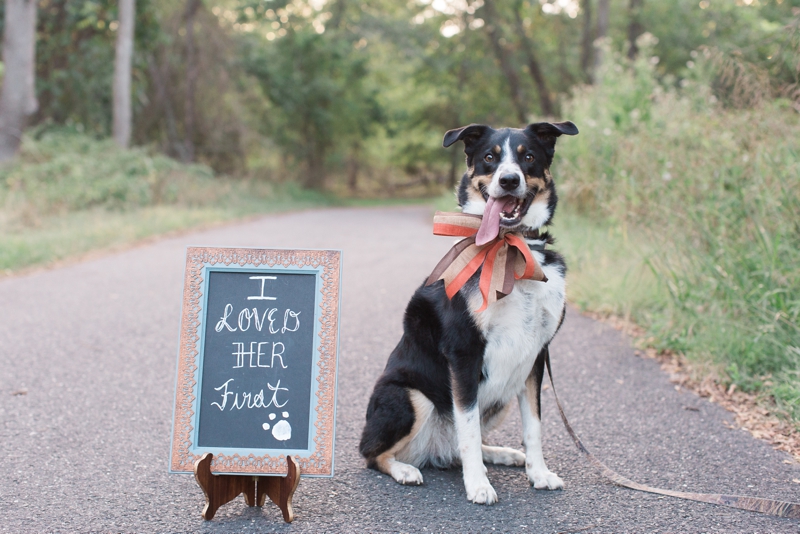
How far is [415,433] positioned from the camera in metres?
3.14

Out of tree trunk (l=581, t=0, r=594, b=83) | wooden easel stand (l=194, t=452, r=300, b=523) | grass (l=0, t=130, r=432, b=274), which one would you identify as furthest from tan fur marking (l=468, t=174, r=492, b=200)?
tree trunk (l=581, t=0, r=594, b=83)

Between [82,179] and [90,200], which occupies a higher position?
[82,179]

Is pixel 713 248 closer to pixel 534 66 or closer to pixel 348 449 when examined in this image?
pixel 348 449

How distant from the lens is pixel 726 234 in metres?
5.63

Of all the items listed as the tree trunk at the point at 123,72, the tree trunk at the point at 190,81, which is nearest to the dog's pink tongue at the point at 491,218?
the tree trunk at the point at 123,72

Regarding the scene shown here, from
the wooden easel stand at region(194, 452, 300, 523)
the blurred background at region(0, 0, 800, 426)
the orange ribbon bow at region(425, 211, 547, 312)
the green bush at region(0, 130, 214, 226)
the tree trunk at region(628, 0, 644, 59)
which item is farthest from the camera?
the tree trunk at region(628, 0, 644, 59)

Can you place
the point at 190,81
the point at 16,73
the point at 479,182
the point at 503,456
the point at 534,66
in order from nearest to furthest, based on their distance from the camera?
the point at 479,182, the point at 503,456, the point at 16,73, the point at 190,81, the point at 534,66

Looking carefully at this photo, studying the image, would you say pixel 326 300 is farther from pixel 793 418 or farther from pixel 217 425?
pixel 793 418

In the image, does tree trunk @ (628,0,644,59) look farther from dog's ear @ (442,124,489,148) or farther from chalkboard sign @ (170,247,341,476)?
chalkboard sign @ (170,247,341,476)

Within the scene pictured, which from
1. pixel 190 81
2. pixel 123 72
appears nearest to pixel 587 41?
pixel 190 81

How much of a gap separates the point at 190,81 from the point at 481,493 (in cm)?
2460

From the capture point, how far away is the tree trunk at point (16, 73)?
15305mm

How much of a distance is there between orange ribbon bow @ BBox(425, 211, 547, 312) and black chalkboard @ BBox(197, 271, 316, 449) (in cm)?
63

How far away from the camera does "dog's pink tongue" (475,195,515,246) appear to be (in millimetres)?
2998
